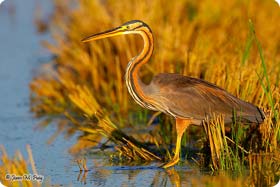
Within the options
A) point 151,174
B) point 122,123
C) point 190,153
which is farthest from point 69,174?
point 122,123

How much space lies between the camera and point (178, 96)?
23.6 feet

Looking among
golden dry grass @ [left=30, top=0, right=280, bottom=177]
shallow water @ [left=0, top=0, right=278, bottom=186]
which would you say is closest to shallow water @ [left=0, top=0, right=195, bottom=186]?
shallow water @ [left=0, top=0, right=278, bottom=186]

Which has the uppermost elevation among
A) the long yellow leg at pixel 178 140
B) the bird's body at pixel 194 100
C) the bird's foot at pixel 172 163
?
the bird's body at pixel 194 100

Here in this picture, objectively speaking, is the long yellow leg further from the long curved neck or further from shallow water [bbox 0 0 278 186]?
the long curved neck

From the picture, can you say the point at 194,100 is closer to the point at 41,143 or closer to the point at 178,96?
the point at 178,96

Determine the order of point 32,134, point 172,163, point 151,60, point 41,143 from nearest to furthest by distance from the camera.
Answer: point 172,163 < point 41,143 < point 32,134 < point 151,60

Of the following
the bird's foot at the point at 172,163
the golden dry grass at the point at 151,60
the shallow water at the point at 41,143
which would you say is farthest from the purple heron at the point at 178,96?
the shallow water at the point at 41,143

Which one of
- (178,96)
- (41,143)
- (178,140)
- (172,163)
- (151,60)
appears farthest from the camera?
(151,60)

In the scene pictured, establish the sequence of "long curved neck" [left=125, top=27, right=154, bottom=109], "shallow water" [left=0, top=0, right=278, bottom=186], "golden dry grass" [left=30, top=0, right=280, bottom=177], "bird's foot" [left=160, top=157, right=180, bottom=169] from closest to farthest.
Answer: "shallow water" [left=0, top=0, right=278, bottom=186], "bird's foot" [left=160, top=157, right=180, bottom=169], "long curved neck" [left=125, top=27, right=154, bottom=109], "golden dry grass" [left=30, top=0, right=280, bottom=177]

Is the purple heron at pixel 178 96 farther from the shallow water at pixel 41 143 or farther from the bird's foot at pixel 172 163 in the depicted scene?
the shallow water at pixel 41 143

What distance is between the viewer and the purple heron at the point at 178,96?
711 cm

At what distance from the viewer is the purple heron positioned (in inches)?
280

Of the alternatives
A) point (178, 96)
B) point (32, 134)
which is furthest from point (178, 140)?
point (32, 134)

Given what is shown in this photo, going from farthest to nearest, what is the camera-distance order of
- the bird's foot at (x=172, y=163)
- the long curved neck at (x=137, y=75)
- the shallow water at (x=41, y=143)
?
the long curved neck at (x=137, y=75) < the bird's foot at (x=172, y=163) < the shallow water at (x=41, y=143)
